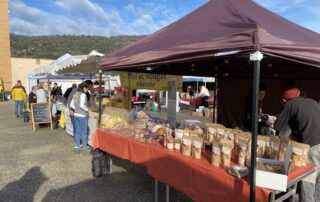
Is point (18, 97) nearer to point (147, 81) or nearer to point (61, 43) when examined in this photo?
point (147, 81)

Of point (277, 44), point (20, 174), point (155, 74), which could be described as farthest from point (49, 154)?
point (277, 44)

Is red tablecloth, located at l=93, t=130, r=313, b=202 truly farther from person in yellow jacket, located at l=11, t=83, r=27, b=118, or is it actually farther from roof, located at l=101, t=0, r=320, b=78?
person in yellow jacket, located at l=11, t=83, r=27, b=118

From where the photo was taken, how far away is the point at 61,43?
192 feet

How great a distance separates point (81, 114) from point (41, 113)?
387 centimetres

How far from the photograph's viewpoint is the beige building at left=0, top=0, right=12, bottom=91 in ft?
98.8

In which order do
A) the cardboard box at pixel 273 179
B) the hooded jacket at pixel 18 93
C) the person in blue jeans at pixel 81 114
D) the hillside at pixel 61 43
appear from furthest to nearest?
the hillside at pixel 61 43
the hooded jacket at pixel 18 93
the person in blue jeans at pixel 81 114
the cardboard box at pixel 273 179

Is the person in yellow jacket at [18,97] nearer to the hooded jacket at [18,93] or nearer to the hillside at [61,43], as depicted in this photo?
the hooded jacket at [18,93]

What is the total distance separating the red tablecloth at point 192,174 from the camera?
2258 mm

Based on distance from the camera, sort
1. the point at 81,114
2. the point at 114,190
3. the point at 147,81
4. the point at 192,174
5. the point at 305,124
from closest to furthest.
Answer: the point at 192,174, the point at 305,124, the point at 114,190, the point at 81,114, the point at 147,81

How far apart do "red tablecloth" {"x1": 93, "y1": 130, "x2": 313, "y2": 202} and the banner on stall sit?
7.57 feet

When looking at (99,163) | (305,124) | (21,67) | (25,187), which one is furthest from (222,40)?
(21,67)

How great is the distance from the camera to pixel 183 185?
2.78 meters

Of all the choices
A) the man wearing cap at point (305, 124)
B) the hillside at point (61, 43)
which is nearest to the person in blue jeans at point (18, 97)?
the man wearing cap at point (305, 124)

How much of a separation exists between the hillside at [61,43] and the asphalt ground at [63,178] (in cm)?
4513
